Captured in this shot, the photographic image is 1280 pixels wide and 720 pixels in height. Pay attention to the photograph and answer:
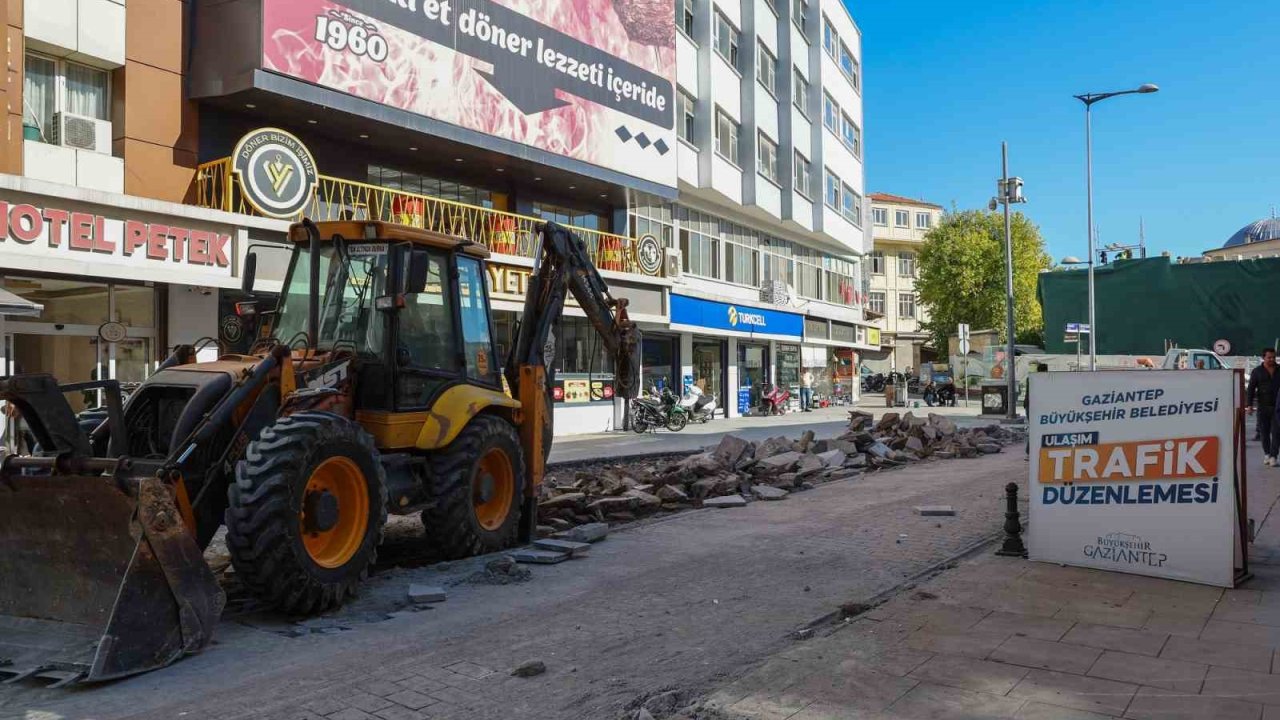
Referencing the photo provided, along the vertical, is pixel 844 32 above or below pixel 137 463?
above

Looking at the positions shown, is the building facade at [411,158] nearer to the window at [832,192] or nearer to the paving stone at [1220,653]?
the window at [832,192]

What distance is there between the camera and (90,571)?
5.26 m

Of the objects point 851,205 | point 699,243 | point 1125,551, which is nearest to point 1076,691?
point 1125,551

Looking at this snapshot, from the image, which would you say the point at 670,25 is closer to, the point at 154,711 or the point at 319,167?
the point at 319,167

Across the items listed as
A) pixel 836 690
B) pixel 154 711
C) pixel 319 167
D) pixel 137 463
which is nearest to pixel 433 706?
pixel 154 711

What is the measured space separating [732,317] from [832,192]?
543 inches

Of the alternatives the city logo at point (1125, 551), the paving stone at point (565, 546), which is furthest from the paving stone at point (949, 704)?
the paving stone at point (565, 546)

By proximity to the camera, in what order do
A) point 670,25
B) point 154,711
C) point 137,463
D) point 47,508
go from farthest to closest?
point 670,25
point 137,463
point 47,508
point 154,711

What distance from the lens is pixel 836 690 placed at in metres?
4.52

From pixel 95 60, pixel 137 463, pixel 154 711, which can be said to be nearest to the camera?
pixel 154 711

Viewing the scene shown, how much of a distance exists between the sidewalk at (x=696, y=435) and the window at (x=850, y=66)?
1980cm

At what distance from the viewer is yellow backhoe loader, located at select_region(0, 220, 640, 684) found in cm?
502

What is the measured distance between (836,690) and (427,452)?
438 cm

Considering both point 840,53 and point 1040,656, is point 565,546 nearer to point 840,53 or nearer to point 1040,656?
point 1040,656
